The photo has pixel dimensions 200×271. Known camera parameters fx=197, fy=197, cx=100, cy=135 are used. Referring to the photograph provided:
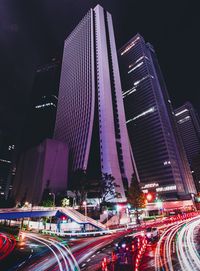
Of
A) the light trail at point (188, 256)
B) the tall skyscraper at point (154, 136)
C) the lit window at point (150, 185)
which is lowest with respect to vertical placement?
the light trail at point (188, 256)

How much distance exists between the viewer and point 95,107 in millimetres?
142875

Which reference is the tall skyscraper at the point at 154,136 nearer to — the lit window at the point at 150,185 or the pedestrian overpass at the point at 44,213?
the lit window at the point at 150,185

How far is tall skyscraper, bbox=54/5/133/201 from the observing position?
12581cm

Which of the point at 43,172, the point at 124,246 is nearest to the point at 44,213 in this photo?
the point at 124,246

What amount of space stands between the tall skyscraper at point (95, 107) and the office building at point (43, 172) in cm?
1296

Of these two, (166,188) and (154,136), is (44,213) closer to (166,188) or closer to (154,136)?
(166,188)

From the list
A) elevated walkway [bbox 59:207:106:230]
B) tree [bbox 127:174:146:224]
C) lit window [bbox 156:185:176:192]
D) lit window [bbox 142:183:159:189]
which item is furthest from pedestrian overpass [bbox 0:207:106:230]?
lit window [bbox 142:183:159:189]

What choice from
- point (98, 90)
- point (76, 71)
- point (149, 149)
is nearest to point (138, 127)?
point (149, 149)

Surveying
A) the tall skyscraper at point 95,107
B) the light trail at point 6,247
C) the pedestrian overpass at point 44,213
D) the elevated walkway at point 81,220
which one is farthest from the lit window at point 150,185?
the light trail at point 6,247

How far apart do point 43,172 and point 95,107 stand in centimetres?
5896

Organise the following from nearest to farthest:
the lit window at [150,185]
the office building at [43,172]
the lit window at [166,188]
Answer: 1. the office building at [43,172]
2. the lit window at [166,188]
3. the lit window at [150,185]

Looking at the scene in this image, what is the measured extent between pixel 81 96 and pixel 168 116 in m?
78.3

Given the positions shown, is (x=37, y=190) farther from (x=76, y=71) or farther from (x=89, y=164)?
(x=76, y=71)

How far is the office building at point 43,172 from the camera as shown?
11246 cm
